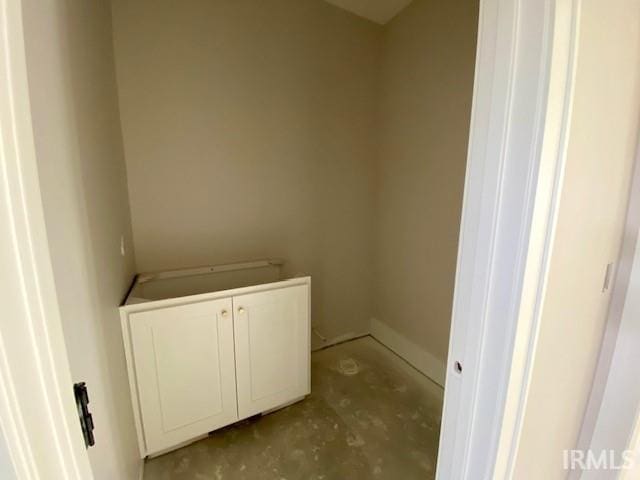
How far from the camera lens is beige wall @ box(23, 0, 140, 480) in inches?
21.0

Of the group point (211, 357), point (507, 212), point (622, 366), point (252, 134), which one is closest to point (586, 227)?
point (507, 212)

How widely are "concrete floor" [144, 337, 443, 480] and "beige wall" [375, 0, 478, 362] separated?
451 mm

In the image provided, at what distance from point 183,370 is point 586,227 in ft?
5.38

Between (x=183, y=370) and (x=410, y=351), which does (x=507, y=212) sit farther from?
(x=410, y=351)

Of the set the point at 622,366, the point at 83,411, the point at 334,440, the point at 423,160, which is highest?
the point at 423,160

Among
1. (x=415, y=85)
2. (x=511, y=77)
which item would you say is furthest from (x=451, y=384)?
(x=415, y=85)

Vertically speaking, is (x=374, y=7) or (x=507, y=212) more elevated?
(x=374, y=7)

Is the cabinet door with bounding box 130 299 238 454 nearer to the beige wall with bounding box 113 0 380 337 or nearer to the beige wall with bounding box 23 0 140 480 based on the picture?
the beige wall with bounding box 23 0 140 480

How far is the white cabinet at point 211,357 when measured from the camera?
1.26 m

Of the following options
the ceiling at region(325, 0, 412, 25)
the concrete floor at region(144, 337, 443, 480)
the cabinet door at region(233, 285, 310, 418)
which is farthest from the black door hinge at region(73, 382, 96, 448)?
the ceiling at region(325, 0, 412, 25)

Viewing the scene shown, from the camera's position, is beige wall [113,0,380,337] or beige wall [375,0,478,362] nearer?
beige wall [113,0,380,337]

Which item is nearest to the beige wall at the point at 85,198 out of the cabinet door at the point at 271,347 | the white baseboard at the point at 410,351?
the cabinet door at the point at 271,347

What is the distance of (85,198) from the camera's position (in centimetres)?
76

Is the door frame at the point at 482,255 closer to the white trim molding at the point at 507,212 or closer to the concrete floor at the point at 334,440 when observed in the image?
the white trim molding at the point at 507,212
